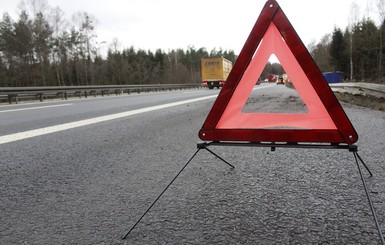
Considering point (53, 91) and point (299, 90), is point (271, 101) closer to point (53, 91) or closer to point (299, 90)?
point (299, 90)

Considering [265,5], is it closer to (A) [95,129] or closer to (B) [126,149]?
(B) [126,149]

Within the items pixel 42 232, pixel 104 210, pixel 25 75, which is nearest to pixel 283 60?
pixel 104 210

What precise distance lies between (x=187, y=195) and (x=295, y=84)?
39.7 inches

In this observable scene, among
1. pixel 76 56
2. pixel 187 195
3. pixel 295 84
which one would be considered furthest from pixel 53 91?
pixel 76 56

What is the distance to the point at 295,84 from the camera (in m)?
1.68

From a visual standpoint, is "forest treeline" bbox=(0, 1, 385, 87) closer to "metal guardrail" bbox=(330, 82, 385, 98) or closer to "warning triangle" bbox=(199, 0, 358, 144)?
"metal guardrail" bbox=(330, 82, 385, 98)


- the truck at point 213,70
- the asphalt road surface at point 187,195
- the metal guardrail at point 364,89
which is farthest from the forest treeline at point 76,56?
the asphalt road surface at point 187,195

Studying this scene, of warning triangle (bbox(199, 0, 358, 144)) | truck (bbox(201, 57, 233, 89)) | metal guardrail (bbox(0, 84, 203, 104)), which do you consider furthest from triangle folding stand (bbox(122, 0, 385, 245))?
truck (bbox(201, 57, 233, 89))

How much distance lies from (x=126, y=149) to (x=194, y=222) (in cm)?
197

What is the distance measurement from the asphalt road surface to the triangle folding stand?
0.87 ft

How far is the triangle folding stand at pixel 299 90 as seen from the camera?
1487 mm

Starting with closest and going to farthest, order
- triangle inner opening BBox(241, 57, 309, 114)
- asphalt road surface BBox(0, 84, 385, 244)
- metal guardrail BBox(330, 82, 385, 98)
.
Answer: asphalt road surface BBox(0, 84, 385, 244) → triangle inner opening BBox(241, 57, 309, 114) → metal guardrail BBox(330, 82, 385, 98)

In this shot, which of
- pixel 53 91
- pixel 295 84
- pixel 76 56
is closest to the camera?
pixel 295 84

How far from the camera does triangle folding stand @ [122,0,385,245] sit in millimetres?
1487
